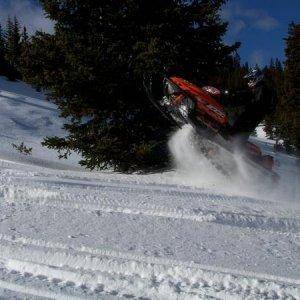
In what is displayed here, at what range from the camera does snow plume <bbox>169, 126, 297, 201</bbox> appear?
7307 mm

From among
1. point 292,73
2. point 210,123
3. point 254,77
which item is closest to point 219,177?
point 210,123

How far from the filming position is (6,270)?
3.25 m

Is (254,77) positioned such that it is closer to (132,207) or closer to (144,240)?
(132,207)

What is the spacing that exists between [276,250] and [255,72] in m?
4.33

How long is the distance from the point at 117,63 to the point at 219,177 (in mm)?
3278

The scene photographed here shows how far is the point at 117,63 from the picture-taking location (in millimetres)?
9641

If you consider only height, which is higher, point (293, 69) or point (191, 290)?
point (293, 69)

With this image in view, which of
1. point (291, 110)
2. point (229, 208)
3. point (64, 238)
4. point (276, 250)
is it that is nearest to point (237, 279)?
point (276, 250)

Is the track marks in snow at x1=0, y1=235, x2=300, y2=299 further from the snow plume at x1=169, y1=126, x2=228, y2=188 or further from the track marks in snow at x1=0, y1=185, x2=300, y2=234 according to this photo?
the snow plume at x1=169, y1=126, x2=228, y2=188

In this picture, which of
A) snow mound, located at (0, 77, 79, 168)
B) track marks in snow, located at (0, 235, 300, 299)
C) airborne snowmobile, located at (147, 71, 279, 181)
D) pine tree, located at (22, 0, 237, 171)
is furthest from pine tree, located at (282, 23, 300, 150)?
track marks in snow, located at (0, 235, 300, 299)

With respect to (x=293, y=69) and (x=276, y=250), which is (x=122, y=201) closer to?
(x=276, y=250)

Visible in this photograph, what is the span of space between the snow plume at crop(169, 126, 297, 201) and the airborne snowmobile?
0.11 m

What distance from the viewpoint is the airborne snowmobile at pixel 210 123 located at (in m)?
7.81

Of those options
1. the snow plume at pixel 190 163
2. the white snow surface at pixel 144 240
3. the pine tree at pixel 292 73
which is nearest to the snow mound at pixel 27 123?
the snow plume at pixel 190 163
